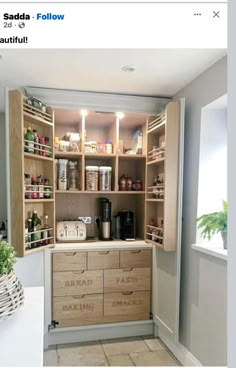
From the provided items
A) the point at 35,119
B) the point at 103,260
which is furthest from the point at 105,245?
the point at 35,119

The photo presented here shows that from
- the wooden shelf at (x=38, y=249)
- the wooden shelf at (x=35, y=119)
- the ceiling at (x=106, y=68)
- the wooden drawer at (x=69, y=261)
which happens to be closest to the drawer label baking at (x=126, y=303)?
the wooden drawer at (x=69, y=261)

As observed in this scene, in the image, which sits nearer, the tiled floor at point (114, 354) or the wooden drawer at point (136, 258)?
the tiled floor at point (114, 354)

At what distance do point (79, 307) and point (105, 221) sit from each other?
85 centimetres

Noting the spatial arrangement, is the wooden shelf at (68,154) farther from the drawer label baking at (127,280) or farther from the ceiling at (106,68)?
the drawer label baking at (127,280)

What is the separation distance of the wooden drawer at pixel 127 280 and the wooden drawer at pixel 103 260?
0.06m

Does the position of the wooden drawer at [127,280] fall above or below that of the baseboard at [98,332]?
above

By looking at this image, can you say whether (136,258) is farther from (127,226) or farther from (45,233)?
(45,233)

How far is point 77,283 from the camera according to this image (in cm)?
254

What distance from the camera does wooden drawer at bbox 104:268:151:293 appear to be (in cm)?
262

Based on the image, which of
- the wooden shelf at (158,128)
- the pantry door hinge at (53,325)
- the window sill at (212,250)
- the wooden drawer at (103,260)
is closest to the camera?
the window sill at (212,250)

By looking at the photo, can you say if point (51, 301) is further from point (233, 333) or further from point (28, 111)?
point (233, 333)
